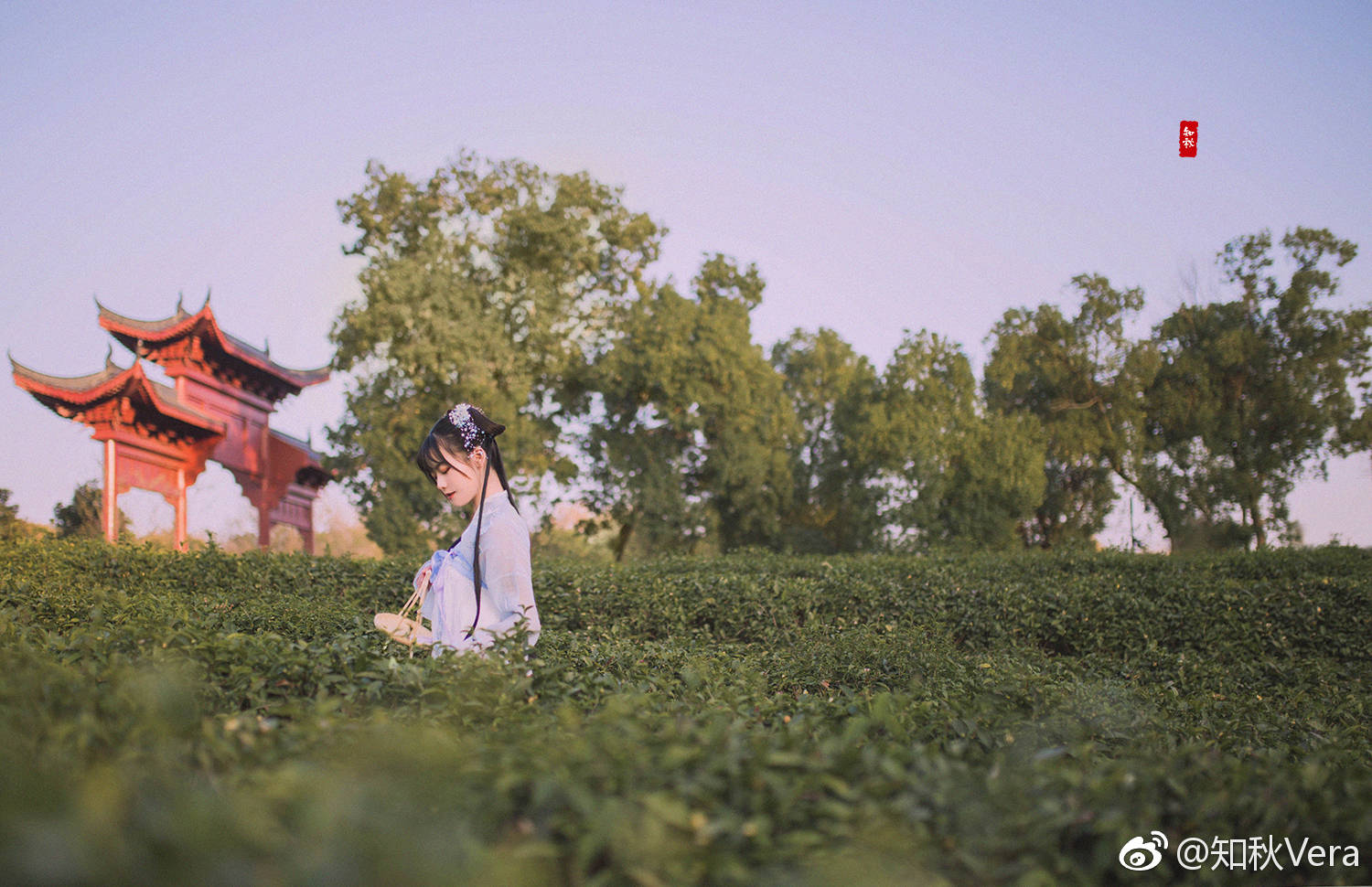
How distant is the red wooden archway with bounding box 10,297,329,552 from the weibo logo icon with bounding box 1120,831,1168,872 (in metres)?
16.0

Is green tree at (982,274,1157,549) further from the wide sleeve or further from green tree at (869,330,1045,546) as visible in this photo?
the wide sleeve

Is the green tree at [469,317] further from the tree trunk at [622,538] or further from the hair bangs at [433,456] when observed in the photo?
the hair bangs at [433,456]

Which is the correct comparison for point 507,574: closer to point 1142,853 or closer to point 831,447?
point 1142,853

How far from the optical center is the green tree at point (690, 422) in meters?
19.0

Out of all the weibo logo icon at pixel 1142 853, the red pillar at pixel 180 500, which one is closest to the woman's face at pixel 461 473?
the weibo logo icon at pixel 1142 853

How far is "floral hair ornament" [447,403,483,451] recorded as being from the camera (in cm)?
404

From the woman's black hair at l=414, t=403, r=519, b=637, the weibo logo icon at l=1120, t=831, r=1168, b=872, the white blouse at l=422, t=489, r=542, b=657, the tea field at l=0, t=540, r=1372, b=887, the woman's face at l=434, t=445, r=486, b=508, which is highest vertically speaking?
the woman's black hair at l=414, t=403, r=519, b=637

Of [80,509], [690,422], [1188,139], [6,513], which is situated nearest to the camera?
[1188,139]

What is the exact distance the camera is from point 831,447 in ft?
78.5

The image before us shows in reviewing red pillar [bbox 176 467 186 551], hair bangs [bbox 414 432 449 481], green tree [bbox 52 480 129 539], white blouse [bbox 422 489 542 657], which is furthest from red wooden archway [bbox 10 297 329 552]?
white blouse [bbox 422 489 542 657]

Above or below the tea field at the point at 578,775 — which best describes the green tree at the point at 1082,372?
above

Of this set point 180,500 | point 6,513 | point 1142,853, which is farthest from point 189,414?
point 1142,853

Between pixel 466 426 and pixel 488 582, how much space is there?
2.65ft

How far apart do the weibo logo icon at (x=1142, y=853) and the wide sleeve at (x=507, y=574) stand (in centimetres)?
238
